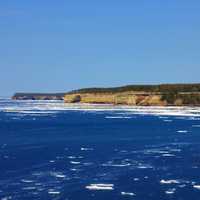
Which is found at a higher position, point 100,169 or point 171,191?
point 100,169

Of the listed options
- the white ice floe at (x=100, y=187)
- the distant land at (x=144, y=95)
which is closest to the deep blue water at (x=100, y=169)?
the white ice floe at (x=100, y=187)

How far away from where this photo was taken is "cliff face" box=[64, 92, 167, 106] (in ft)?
465

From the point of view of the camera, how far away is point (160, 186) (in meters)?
23.0

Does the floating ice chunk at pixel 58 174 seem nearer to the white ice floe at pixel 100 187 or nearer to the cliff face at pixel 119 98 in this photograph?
the white ice floe at pixel 100 187

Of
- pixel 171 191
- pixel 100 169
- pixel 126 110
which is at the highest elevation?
pixel 100 169

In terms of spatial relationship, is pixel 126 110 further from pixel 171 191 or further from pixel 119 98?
pixel 171 191

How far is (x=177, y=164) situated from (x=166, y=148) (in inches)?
321

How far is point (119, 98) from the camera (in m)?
155

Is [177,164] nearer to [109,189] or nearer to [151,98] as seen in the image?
[109,189]

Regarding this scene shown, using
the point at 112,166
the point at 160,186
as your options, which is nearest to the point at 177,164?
the point at 112,166

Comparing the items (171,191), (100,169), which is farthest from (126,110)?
(171,191)

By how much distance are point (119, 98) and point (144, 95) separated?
9.60 metres

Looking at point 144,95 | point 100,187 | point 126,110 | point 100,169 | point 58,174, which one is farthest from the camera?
point 144,95

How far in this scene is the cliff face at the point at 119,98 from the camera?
A: 5586 inches
